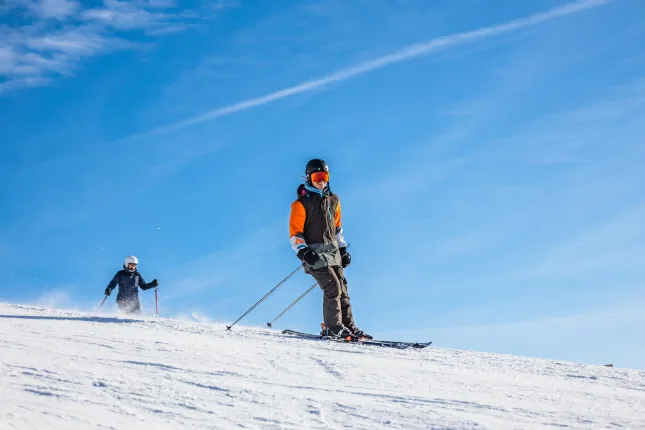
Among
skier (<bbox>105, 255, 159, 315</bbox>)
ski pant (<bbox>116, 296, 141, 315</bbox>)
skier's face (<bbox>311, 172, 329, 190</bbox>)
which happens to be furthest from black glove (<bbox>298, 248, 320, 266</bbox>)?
ski pant (<bbox>116, 296, 141, 315</bbox>)

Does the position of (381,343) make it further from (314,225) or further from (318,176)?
(318,176)

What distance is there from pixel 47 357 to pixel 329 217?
15.6ft

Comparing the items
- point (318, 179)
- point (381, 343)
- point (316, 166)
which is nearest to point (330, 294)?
point (381, 343)

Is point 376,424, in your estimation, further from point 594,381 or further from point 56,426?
point 594,381

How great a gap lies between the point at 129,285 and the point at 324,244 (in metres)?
6.37

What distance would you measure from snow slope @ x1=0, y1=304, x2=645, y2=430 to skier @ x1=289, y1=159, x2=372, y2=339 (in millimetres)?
1647

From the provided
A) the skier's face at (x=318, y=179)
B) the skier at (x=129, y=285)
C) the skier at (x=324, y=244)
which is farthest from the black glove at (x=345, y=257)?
the skier at (x=129, y=285)

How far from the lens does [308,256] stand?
8.59 m

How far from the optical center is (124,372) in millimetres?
4688

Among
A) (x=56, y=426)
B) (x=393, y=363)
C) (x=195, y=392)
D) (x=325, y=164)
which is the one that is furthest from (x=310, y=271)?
(x=56, y=426)

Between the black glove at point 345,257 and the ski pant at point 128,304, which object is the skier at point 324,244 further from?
the ski pant at point 128,304

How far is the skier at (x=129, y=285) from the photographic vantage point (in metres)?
13.6

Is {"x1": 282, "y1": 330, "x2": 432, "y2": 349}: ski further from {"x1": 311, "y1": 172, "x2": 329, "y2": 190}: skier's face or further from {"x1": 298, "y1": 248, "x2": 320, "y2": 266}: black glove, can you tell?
{"x1": 311, "y1": 172, "x2": 329, "y2": 190}: skier's face

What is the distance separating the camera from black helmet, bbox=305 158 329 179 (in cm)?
909
